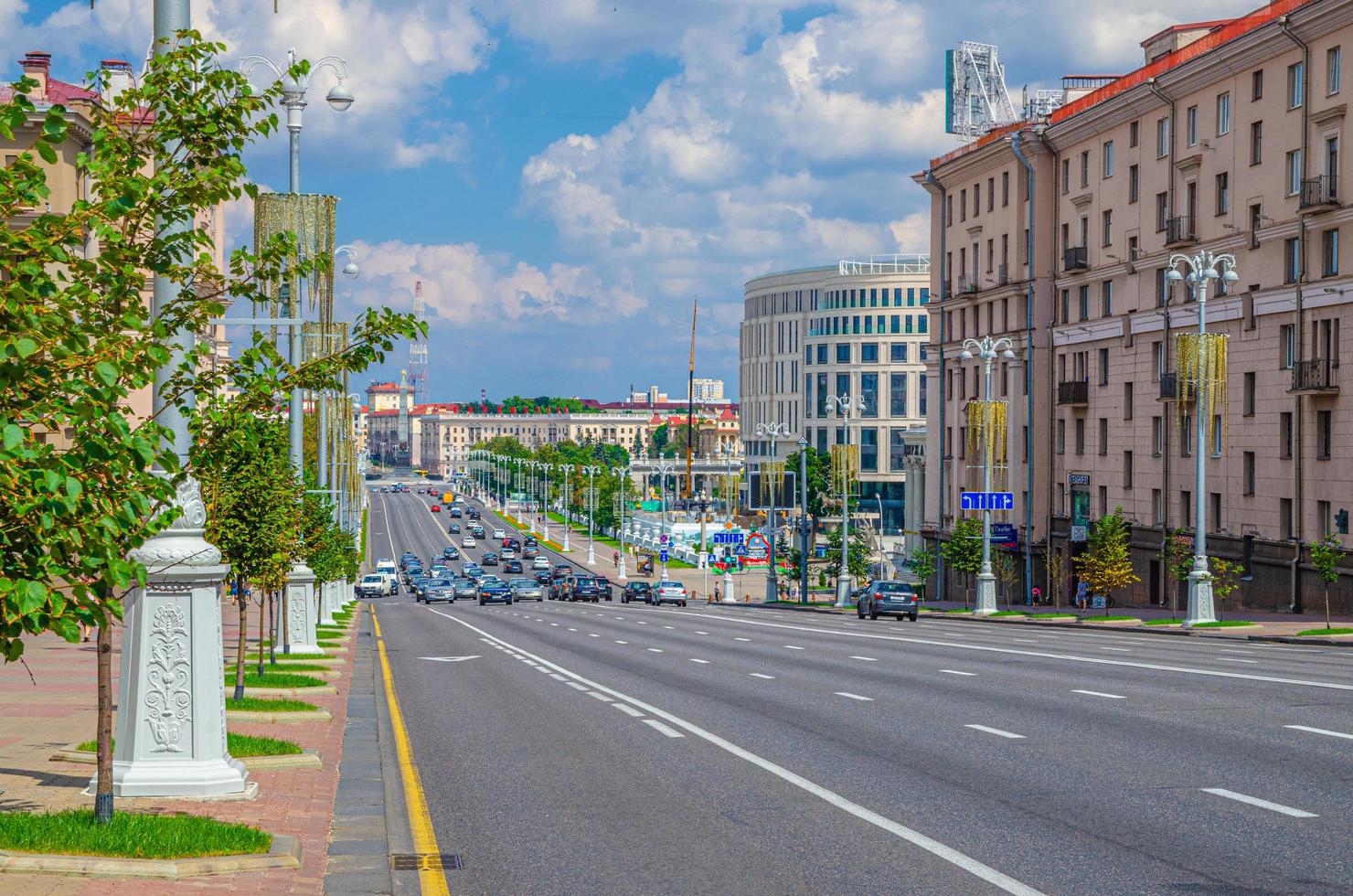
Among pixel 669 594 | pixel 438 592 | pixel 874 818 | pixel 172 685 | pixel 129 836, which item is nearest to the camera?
pixel 129 836

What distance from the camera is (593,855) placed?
10977 mm

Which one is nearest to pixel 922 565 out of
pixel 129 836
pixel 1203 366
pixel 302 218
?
pixel 1203 366

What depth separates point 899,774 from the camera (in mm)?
14438

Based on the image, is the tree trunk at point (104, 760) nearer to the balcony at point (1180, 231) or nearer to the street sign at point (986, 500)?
the street sign at point (986, 500)

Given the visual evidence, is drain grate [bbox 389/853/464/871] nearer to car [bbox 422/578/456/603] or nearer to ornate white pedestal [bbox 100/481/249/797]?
ornate white pedestal [bbox 100/481/249/797]

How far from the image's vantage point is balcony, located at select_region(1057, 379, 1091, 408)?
230 ft

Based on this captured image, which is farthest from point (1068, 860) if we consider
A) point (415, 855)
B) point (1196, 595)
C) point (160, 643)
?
point (1196, 595)

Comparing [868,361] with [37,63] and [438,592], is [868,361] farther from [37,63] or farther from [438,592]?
[37,63]

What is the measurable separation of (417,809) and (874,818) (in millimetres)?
3903

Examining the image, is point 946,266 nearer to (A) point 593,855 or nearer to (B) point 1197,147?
(B) point 1197,147

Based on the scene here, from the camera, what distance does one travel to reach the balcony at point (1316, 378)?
49.2 meters

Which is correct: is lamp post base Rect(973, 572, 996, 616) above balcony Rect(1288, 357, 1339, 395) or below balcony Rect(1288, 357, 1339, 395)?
below

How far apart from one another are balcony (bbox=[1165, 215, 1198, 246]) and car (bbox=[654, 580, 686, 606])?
32.9 meters

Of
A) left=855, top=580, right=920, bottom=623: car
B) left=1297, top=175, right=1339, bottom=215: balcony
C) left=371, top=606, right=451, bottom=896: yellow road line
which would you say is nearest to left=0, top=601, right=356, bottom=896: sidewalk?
left=371, top=606, right=451, bottom=896: yellow road line
